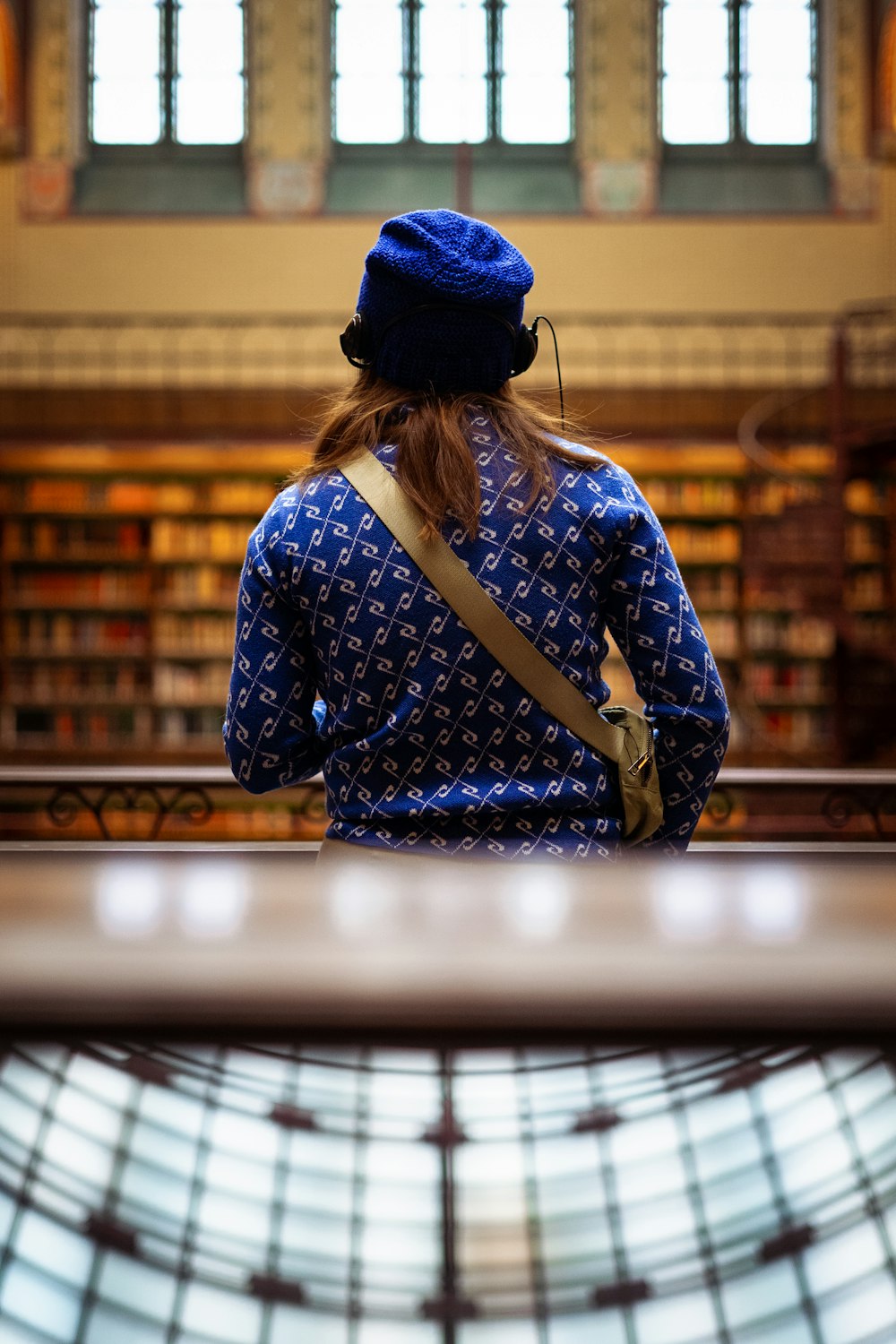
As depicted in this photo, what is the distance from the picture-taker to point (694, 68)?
10.8 metres

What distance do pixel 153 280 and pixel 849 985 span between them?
10.7m

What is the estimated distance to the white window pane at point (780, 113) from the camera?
35.3ft

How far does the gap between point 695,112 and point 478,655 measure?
1113 centimetres

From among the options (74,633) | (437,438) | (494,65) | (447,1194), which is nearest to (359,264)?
(494,65)

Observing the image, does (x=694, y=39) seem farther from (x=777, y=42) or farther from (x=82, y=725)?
(x=82, y=725)

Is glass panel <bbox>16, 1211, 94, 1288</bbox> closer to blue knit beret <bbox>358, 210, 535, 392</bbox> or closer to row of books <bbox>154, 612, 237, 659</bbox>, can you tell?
blue knit beret <bbox>358, 210, 535, 392</bbox>

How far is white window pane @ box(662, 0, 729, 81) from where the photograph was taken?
423 inches

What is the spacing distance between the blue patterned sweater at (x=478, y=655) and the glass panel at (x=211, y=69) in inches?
423

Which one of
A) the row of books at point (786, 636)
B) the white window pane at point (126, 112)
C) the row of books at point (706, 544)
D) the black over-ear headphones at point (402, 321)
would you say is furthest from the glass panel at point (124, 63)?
the black over-ear headphones at point (402, 321)

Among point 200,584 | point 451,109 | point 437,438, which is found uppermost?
point 451,109

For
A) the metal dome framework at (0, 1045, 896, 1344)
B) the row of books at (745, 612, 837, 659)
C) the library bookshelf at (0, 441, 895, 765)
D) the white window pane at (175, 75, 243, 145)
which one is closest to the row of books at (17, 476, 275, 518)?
the library bookshelf at (0, 441, 895, 765)

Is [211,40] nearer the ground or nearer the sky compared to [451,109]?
nearer the sky

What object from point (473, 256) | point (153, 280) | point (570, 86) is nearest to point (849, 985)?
point (473, 256)

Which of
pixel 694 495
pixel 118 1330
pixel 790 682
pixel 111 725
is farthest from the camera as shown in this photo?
pixel 790 682
